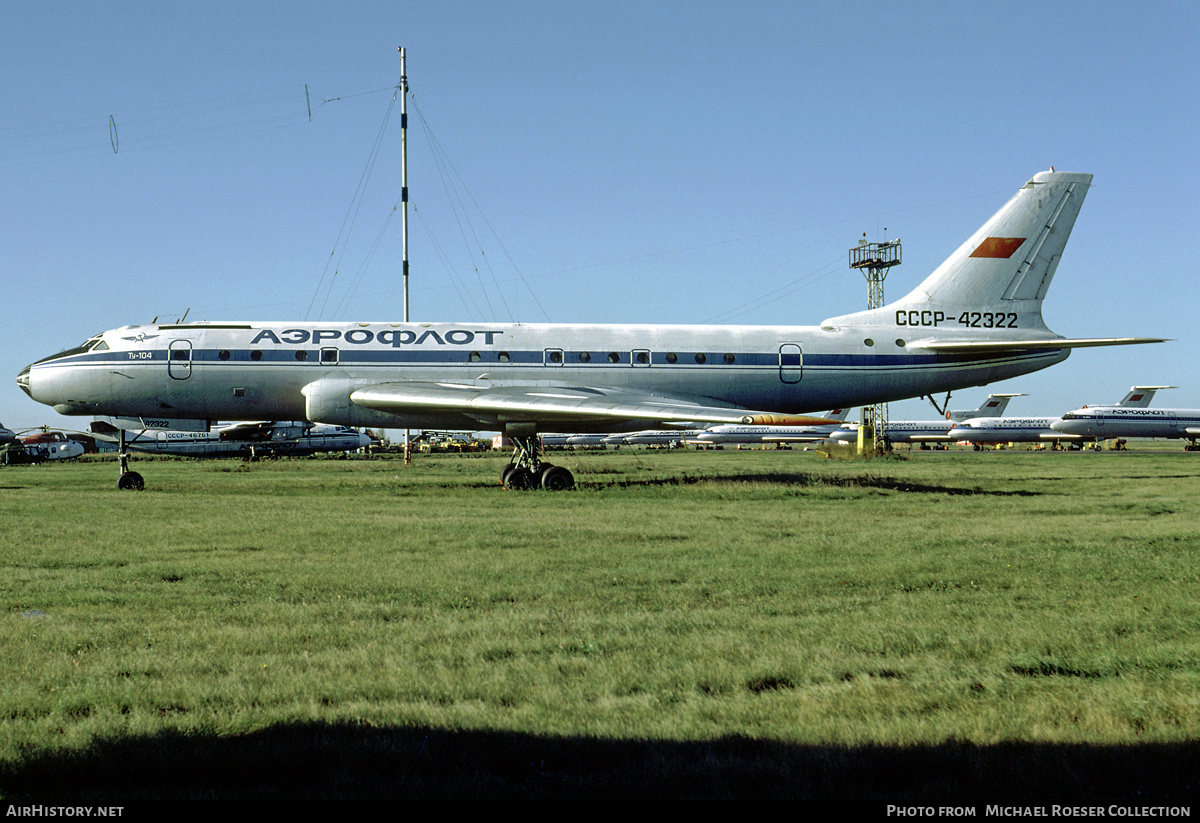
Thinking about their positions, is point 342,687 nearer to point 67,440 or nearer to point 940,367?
point 940,367

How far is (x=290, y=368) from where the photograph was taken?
2136cm

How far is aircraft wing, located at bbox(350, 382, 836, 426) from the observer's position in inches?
758

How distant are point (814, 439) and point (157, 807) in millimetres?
86845

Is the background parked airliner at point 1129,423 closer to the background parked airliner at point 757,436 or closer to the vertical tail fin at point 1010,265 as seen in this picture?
the background parked airliner at point 757,436

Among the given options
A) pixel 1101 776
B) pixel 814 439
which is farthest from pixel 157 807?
pixel 814 439

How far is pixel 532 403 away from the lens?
787 inches

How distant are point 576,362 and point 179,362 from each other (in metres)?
9.49

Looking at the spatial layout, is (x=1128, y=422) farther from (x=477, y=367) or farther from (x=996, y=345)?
(x=477, y=367)

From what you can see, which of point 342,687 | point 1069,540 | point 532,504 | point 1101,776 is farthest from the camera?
point 532,504

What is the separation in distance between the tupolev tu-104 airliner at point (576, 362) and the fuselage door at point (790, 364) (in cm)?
→ 4

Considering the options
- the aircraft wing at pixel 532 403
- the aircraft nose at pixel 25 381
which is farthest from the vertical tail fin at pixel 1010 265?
the aircraft nose at pixel 25 381

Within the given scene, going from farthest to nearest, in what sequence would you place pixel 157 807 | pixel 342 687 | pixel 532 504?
pixel 532 504, pixel 342 687, pixel 157 807

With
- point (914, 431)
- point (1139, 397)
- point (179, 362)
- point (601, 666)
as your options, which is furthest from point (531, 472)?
point (1139, 397)

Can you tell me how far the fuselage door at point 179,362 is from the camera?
69.7 feet
